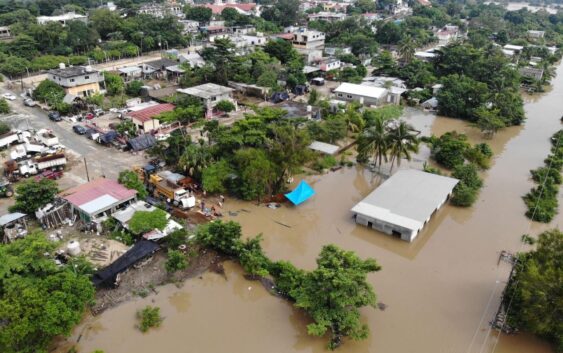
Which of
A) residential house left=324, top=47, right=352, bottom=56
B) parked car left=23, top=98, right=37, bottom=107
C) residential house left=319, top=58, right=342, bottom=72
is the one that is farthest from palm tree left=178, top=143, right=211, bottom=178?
residential house left=324, top=47, right=352, bottom=56

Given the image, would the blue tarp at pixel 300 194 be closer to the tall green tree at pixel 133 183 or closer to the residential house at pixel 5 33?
the tall green tree at pixel 133 183

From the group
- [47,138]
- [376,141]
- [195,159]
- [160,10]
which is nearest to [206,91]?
[47,138]

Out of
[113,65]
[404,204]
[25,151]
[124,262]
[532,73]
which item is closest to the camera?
[124,262]

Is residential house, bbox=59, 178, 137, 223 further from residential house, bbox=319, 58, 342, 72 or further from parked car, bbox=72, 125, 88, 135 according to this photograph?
residential house, bbox=319, 58, 342, 72

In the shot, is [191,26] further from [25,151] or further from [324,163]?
[324,163]

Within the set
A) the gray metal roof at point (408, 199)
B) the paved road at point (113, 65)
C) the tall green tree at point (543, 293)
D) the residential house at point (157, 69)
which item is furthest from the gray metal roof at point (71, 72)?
the tall green tree at point (543, 293)

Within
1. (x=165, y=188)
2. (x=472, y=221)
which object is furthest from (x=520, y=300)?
(x=165, y=188)

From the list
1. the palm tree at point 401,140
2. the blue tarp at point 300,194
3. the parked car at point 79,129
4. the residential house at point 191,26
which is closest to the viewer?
the blue tarp at point 300,194
